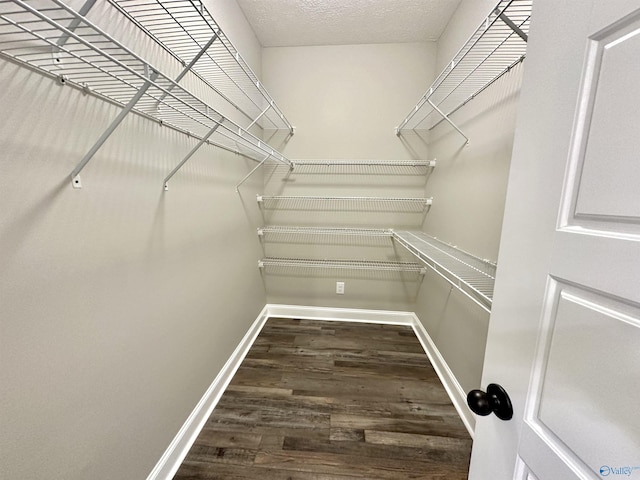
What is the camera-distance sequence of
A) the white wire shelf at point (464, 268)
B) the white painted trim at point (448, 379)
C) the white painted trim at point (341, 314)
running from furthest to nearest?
the white painted trim at point (341, 314) → the white painted trim at point (448, 379) → the white wire shelf at point (464, 268)

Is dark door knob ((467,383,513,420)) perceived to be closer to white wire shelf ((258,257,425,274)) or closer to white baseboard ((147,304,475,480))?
white baseboard ((147,304,475,480))

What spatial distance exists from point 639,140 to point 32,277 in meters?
1.17

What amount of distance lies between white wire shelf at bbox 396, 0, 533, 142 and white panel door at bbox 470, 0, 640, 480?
535mm

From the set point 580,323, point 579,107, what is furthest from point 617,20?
point 580,323

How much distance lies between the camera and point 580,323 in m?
0.37

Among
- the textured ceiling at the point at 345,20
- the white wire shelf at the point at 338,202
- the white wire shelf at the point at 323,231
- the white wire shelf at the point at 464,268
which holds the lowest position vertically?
the white wire shelf at the point at 464,268

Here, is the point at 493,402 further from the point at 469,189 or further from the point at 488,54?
the point at 488,54

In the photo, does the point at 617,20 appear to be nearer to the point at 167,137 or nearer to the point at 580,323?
the point at 580,323

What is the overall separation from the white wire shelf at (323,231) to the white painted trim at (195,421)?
966mm

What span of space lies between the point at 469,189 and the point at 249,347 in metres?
1.99

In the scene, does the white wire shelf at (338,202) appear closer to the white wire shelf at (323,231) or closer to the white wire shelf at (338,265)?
the white wire shelf at (323,231)

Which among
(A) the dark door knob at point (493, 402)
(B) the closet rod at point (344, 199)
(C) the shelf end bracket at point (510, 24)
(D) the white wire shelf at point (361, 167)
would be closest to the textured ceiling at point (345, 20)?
(D) the white wire shelf at point (361, 167)

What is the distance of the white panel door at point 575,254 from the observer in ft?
1.04

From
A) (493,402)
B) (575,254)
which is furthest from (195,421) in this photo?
(575,254)
